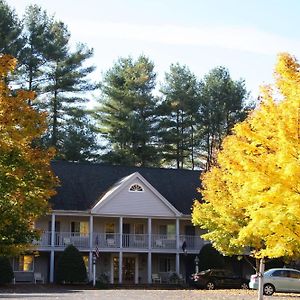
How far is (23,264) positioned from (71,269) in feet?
17.9

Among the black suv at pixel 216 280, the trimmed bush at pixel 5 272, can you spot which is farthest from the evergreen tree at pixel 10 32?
the black suv at pixel 216 280

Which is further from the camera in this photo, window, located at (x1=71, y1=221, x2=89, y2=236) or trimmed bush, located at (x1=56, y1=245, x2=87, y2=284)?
window, located at (x1=71, y1=221, x2=89, y2=236)

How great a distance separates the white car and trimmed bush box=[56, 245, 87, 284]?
11907mm

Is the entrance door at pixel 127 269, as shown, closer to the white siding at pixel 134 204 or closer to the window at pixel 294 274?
the white siding at pixel 134 204

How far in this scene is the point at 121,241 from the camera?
154 ft

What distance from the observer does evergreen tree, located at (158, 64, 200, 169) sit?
6931cm

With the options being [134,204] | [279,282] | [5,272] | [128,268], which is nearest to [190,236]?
[134,204]

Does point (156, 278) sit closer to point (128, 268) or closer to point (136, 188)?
point (128, 268)

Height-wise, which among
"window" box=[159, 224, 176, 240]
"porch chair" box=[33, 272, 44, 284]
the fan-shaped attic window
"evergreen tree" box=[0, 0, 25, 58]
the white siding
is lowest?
"porch chair" box=[33, 272, 44, 284]

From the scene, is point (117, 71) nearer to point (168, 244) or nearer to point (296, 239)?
point (168, 244)

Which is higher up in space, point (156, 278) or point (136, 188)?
point (136, 188)

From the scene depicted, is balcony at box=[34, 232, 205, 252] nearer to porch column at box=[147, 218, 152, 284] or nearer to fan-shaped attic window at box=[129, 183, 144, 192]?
porch column at box=[147, 218, 152, 284]

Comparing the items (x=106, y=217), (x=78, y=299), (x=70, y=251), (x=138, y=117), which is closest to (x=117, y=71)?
(x=138, y=117)

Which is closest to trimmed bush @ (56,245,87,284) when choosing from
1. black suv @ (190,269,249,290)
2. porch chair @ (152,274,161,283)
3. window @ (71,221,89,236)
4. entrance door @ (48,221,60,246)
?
entrance door @ (48,221,60,246)
